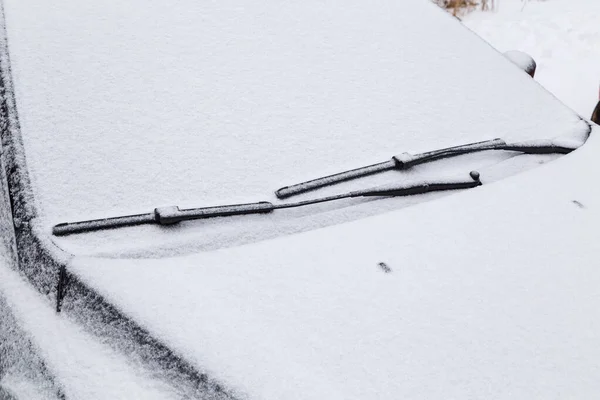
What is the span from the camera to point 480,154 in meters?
1.66

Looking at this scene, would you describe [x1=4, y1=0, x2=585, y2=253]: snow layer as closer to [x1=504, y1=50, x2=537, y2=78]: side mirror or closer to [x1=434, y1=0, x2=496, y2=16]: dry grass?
[x1=504, y1=50, x2=537, y2=78]: side mirror

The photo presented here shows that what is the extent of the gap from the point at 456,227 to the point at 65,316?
89 cm

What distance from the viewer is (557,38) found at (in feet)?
16.5

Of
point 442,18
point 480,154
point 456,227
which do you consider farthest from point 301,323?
point 442,18

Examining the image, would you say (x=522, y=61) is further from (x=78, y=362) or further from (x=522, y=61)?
(x=78, y=362)

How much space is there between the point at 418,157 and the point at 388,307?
22.6 inches

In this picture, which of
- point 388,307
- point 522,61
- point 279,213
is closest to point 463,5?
point 522,61

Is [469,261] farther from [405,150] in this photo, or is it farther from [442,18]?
[442,18]

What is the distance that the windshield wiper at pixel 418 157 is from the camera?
1383 mm

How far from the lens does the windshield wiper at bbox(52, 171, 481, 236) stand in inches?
46.1

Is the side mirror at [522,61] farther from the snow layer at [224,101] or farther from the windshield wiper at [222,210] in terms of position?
the windshield wiper at [222,210]

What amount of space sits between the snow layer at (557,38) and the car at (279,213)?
9.40 feet

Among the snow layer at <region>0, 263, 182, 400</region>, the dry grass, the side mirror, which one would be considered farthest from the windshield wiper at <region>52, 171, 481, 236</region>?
the dry grass

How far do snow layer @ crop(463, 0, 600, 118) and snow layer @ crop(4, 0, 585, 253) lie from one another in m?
2.77
